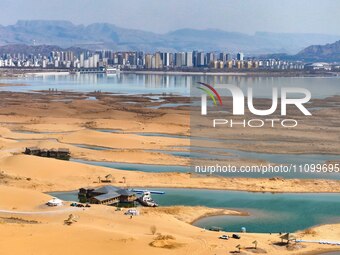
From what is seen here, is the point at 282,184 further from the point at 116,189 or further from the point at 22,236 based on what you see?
the point at 22,236

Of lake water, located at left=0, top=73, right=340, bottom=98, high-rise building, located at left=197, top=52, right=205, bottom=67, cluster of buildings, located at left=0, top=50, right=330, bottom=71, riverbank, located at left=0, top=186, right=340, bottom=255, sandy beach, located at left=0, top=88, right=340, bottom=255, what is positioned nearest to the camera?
riverbank, located at left=0, top=186, right=340, bottom=255

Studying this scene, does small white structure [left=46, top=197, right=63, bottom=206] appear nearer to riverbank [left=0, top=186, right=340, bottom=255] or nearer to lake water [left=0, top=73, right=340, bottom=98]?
riverbank [left=0, top=186, right=340, bottom=255]

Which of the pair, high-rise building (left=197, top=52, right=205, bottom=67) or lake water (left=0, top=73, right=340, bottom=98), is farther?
high-rise building (left=197, top=52, right=205, bottom=67)

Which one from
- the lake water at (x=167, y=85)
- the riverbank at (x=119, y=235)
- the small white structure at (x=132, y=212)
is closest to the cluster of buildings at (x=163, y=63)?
the lake water at (x=167, y=85)

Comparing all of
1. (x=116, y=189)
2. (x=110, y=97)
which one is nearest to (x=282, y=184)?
(x=116, y=189)

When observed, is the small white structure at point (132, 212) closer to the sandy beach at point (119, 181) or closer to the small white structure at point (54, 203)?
the sandy beach at point (119, 181)

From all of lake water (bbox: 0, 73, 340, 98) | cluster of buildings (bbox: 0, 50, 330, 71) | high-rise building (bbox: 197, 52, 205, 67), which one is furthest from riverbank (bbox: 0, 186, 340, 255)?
high-rise building (bbox: 197, 52, 205, 67)
